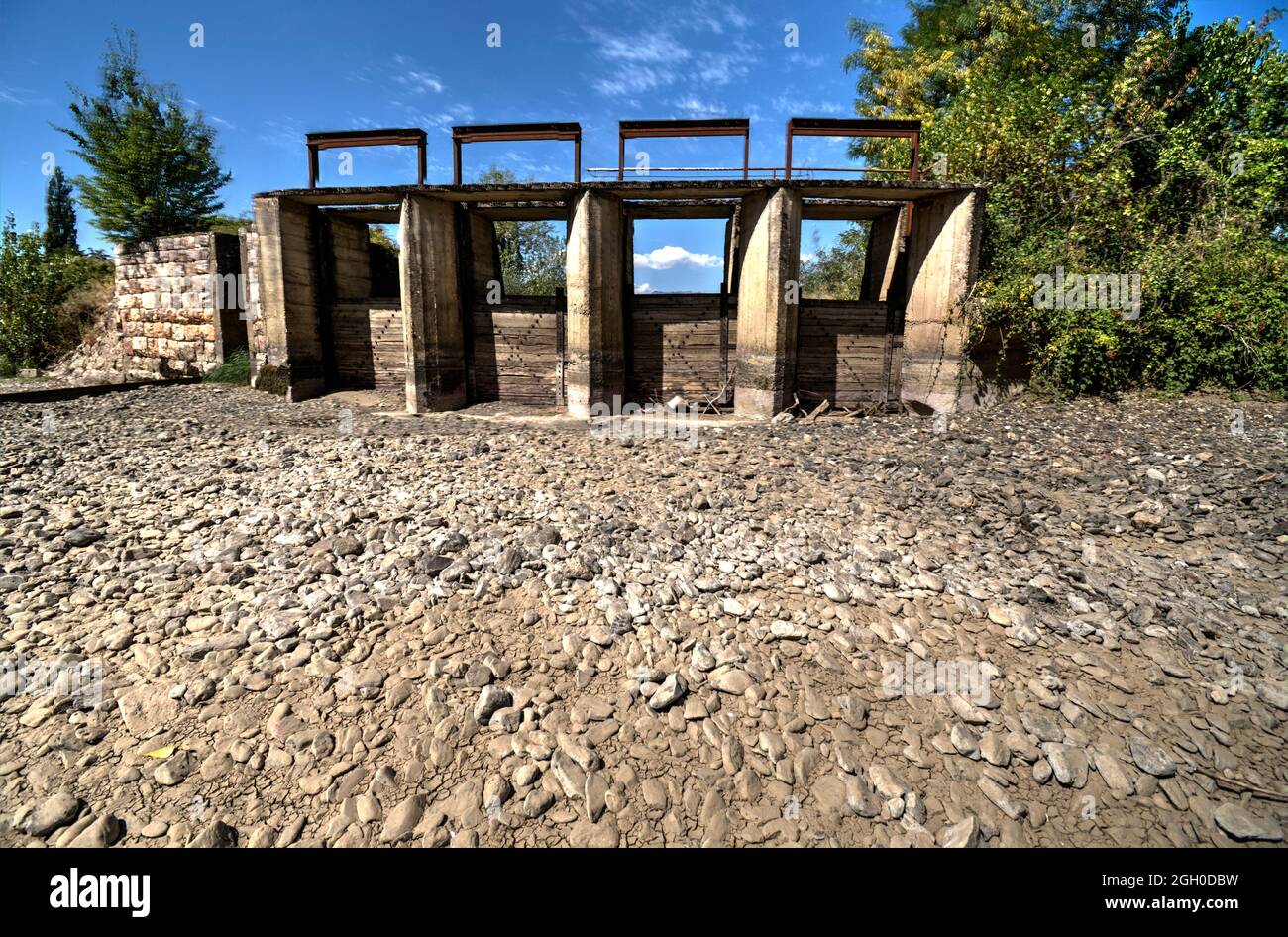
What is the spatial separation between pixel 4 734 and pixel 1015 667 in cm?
572

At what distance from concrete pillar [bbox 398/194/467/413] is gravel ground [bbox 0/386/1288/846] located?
4.57m

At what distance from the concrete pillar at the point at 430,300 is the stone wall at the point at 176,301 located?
576 centimetres

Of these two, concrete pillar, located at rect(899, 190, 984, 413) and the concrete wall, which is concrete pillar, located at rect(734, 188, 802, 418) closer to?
concrete pillar, located at rect(899, 190, 984, 413)

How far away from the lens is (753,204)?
34.2 ft

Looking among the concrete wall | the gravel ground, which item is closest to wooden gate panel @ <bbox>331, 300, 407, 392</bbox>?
the concrete wall

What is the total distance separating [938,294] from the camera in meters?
10.4

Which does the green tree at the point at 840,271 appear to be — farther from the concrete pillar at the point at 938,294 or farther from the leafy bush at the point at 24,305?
the leafy bush at the point at 24,305

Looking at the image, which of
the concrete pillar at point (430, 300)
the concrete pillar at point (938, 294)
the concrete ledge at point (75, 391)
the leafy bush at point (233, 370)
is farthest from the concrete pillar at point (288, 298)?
the concrete pillar at point (938, 294)

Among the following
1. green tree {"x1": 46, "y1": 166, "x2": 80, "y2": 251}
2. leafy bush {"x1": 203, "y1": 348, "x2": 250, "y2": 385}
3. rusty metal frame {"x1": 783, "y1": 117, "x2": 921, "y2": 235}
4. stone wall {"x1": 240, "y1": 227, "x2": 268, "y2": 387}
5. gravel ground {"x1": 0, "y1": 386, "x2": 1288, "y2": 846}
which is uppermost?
green tree {"x1": 46, "y1": 166, "x2": 80, "y2": 251}

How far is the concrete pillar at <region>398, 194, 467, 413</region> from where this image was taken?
1073 centimetres

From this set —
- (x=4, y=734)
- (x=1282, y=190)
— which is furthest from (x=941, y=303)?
(x=4, y=734)

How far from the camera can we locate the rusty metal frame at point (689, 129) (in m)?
10.1

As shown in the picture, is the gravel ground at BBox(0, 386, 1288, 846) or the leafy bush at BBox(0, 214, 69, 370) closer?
the gravel ground at BBox(0, 386, 1288, 846)

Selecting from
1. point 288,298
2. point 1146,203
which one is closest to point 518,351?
point 288,298
